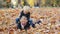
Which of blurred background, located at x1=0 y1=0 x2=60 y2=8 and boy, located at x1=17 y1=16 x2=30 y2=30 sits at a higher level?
blurred background, located at x1=0 y1=0 x2=60 y2=8

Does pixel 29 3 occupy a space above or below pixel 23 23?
above

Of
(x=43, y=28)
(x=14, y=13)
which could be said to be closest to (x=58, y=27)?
(x=43, y=28)

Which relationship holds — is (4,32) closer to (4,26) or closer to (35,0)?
(4,26)

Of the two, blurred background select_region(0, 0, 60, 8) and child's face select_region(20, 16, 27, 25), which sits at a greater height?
blurred background select_region(0, 0, 60, 8)

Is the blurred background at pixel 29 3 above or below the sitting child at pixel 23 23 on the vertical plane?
above

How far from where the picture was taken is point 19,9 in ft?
10.6

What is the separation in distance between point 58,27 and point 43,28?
0.32ft

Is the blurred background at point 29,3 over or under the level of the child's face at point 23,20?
over

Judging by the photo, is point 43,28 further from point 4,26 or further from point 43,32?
point 4,26

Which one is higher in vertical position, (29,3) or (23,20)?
(29,3)

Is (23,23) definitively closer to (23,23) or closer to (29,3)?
(23,23)

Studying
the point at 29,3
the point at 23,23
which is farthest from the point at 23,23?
the point at 29,3

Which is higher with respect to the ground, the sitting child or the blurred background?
the blurred background

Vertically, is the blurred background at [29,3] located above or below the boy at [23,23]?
above
